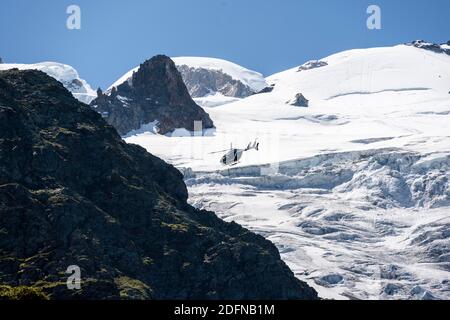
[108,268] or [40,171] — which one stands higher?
[40,171]

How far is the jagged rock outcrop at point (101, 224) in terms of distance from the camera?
5044 inches

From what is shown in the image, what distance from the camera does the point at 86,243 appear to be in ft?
433

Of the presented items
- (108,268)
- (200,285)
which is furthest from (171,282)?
(108,268)

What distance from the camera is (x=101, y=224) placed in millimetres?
139500

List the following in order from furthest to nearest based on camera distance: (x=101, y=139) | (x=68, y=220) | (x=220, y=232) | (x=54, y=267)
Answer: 1. (x=101, y=139)
2. (x=220, y=232)
3. (x=68, y=220)
4. (x=54, y=267)

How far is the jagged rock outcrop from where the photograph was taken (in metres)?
128

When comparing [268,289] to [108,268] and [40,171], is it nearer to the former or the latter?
[108,268]
